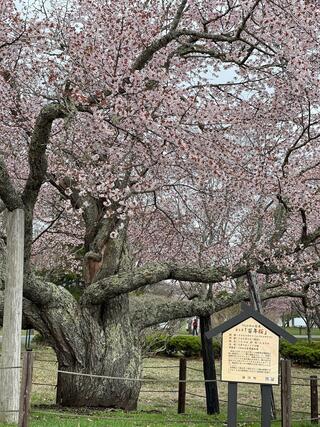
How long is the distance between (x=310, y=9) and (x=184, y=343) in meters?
19.0

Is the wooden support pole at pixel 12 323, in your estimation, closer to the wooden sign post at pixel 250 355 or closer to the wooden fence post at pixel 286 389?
the wooden sign post at pixel 250 355

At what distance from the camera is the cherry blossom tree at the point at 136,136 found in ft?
23.0

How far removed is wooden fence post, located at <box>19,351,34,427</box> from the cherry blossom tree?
8.59ft

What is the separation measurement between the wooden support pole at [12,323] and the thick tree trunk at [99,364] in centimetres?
159

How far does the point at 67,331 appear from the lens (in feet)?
30.3

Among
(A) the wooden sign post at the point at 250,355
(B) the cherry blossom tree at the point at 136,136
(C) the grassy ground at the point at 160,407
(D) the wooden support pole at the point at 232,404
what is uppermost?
(B) the cherry blossom tree at the point at 136,136

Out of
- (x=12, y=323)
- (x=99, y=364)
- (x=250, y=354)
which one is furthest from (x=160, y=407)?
(x=250, y=354)

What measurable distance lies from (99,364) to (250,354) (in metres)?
4.55

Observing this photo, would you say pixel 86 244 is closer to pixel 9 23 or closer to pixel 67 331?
pixel 67 331

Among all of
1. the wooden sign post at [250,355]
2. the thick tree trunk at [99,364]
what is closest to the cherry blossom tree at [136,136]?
the thick tree trunk at [99,364]

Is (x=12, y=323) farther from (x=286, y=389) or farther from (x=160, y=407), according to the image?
(x=160, y=407)

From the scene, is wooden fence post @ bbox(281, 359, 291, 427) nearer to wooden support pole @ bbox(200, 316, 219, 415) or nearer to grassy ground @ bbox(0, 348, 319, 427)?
grassy ground @ bbox(0, 348, 319, 427)

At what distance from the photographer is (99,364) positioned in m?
9.47

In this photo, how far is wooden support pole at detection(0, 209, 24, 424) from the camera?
296 inches
